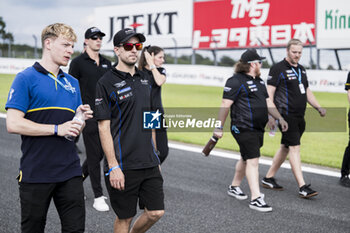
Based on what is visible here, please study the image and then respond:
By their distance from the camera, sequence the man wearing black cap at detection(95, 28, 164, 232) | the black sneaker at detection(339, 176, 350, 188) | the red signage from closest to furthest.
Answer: the man wearing black cap at detection(95, 28, 164, 232) < the black sneaker at detection(339, 176, 350, 188) < the red signage

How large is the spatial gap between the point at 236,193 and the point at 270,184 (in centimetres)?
79

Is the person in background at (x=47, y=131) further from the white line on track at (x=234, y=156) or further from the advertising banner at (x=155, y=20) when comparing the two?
the advertising banner at (x=155, y=20)

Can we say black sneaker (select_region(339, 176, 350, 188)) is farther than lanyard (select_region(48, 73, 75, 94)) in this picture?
Yes

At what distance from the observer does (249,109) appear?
5.46 meters

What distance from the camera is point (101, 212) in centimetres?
509

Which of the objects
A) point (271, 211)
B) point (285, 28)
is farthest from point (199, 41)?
point (271, 211)

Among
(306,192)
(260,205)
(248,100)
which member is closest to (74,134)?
(248,100)

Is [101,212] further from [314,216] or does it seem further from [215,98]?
[215,98]

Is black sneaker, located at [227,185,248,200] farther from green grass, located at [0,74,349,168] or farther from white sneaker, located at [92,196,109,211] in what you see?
green grass, located at [0,74,349,168]

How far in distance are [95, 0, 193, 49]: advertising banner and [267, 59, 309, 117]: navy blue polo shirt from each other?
94.3ft

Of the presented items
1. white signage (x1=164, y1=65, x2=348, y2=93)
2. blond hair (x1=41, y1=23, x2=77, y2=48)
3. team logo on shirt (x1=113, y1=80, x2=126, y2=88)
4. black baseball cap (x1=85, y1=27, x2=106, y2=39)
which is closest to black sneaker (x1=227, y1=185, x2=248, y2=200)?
black baseball cap (x1=85, y1=27, x2=106, y2=39)

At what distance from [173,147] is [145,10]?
32.8 meters

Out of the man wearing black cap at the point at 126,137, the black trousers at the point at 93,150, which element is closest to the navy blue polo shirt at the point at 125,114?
the man wearing black cap at the point at 126,137

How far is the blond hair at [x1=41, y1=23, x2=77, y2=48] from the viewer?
2.97m
